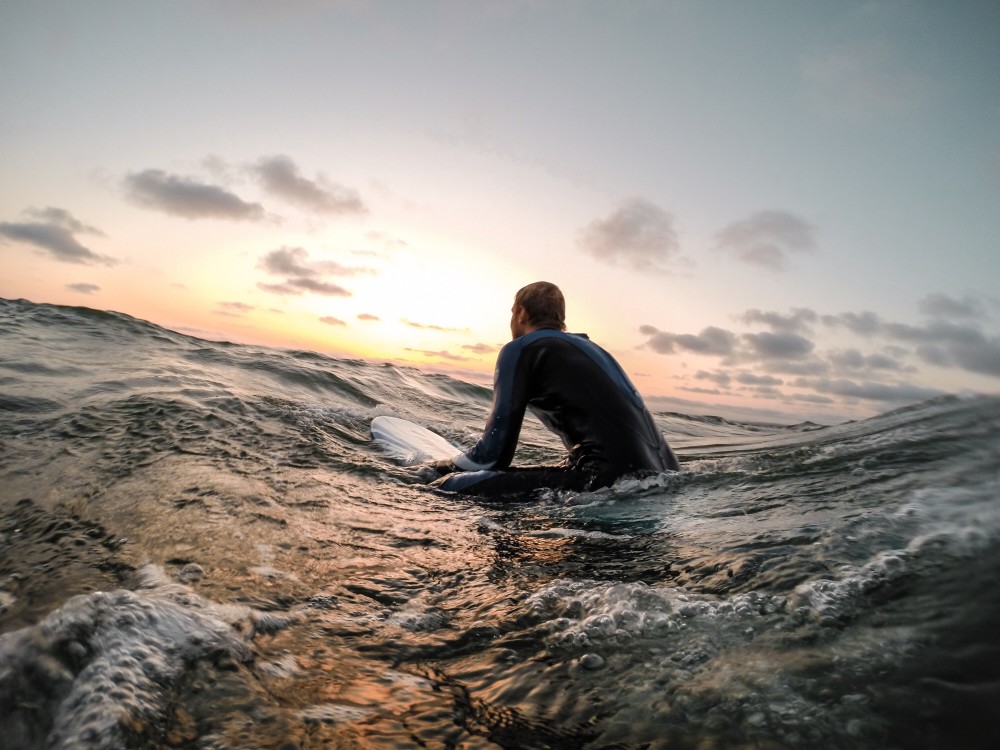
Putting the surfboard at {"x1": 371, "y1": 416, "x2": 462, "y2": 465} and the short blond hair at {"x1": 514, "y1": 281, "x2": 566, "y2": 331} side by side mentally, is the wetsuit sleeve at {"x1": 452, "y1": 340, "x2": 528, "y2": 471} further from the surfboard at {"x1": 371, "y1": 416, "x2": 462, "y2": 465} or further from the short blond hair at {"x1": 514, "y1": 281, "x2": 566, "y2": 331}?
the surfboard at {"x1": 371, "y1": 416, "x2": 462, "y2": 465}

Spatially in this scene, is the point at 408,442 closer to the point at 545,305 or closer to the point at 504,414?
the point at 504,414

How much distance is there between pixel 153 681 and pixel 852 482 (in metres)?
4.07

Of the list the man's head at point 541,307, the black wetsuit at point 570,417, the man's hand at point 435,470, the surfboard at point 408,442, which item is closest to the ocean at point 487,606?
the black wetsuit at point 570,417

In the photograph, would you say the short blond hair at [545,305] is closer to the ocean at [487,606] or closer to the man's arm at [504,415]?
the man's arm at [504,415]

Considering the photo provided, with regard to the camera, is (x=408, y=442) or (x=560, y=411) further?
(x=408, y=442)

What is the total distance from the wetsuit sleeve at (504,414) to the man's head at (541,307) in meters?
0.31

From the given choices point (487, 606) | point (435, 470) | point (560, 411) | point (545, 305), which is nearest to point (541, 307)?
point (545, 305)

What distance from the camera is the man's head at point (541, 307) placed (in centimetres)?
441

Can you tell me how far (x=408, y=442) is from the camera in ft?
20.2

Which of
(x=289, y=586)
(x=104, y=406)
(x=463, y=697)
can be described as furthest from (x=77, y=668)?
(x=104, y=406)

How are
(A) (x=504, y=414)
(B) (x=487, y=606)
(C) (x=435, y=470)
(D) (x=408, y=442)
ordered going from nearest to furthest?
(B) (x=487, y=606) < (A) (x=504, y=414) < (C) (x=435, y=470) < (D) (x=408, y=442)

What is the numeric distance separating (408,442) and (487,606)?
4044 mm

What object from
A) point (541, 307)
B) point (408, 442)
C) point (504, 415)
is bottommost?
point (408, 442)

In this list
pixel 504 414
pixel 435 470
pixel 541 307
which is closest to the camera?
pixel 504 414
